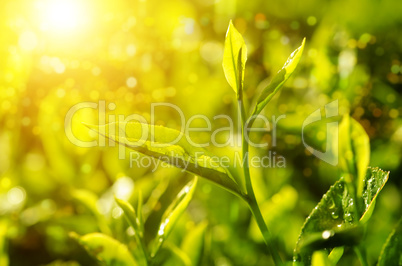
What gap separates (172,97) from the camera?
1.21 m

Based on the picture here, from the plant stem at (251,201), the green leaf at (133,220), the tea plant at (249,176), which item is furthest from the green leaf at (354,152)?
the green leaf at (133,220)

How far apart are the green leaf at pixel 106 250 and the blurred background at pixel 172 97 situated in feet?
0.84

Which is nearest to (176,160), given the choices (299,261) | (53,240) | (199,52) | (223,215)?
(299,261)

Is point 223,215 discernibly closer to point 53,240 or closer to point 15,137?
point 53,240

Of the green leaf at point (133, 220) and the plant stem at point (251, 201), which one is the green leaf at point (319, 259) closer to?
the plant stem at point (251, 201)

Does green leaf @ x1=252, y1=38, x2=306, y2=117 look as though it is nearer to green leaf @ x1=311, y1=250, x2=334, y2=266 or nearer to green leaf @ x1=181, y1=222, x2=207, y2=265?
green leaf @ x1=311, y1=250, x2=334, y2=266

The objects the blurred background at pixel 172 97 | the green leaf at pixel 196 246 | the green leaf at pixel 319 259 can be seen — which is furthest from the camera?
Result: the blurred background at pixel 172 97

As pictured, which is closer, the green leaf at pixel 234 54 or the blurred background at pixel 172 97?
the green leaf at pixel 234 54

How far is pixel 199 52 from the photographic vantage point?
1247 mm

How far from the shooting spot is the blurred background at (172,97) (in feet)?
3.18

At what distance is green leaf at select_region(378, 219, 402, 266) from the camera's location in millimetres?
492

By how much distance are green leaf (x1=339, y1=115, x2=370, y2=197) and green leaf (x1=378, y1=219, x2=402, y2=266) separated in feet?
0.20

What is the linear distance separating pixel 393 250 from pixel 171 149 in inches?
9.8

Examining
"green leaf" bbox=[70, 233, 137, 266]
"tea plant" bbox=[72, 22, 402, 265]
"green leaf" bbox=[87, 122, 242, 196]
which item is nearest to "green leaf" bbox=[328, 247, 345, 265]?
"tea plant" bbox=[72, 22, 402, 265]
